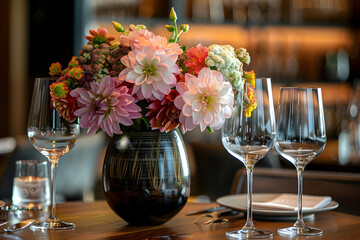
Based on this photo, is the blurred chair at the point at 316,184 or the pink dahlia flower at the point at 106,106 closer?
the pink dahlia flower at the point at 106,106

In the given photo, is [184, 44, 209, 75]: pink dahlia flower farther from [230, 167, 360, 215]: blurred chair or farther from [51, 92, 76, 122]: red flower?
[230, 167, 360, 215]: blurred chair

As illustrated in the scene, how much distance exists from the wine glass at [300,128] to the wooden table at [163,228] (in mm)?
89

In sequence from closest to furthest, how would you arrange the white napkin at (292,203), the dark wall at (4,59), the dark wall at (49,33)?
the white napkin at (292,203) → the dark wall at (49,33) → the dark wall at (4,59)

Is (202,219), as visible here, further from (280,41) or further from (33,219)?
(280,41)

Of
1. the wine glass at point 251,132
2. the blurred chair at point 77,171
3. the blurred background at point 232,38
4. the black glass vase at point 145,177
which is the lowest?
the blurred chair at point 77,171

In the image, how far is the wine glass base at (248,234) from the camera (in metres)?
1.18

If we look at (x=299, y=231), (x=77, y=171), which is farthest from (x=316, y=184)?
(x=77, y=171)

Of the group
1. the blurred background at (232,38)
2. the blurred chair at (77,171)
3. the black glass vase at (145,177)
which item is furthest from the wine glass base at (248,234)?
the blurred background at (232,38)

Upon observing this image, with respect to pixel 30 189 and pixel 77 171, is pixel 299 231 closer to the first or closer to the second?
pixel 30 189

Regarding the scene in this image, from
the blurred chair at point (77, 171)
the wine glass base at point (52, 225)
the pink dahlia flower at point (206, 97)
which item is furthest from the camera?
the blurred chair at point (77, 171)

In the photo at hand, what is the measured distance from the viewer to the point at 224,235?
1218mm

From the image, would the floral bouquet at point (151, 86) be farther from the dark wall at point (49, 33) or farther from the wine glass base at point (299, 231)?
the dark wall at point (49, 33)

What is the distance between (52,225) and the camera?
1.28 meters

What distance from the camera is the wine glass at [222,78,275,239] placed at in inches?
46.6
